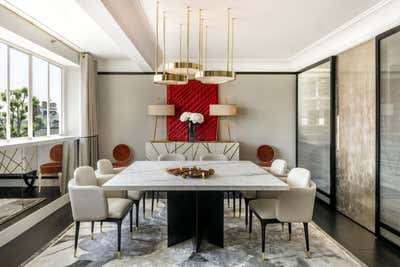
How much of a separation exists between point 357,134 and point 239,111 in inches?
107

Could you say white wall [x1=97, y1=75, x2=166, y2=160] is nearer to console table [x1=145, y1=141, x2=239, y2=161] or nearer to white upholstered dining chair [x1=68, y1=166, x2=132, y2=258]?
console table [x1=145, y1=141, x2=239, y2=161]

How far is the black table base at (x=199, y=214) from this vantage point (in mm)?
3135

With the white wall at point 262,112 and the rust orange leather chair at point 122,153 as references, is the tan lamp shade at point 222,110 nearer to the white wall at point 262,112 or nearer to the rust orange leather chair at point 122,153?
the white wall at point 262,112

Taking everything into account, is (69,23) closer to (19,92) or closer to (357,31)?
(19,92)

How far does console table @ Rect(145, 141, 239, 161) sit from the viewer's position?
5.78 m

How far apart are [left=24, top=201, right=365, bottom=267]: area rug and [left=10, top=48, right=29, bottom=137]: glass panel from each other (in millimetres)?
1676

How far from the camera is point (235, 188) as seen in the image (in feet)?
8.46

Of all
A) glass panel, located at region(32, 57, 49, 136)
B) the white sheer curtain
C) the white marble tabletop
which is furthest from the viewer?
the white sheer curtain

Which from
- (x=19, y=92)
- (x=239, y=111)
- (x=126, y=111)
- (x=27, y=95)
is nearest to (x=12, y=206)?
(x=19, y=92)

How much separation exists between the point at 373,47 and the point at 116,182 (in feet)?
11.4

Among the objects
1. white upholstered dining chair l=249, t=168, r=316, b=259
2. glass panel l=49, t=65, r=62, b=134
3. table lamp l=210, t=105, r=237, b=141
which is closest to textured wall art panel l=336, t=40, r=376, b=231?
white upholstered dining chair l=249, t=168, r=316, b=259

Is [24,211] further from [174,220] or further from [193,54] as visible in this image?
[193,54]

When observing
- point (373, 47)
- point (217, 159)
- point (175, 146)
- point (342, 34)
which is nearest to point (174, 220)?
point (217, 159)

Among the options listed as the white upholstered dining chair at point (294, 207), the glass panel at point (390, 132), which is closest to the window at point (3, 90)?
the white upholstered dining chair at point (294, 207)
